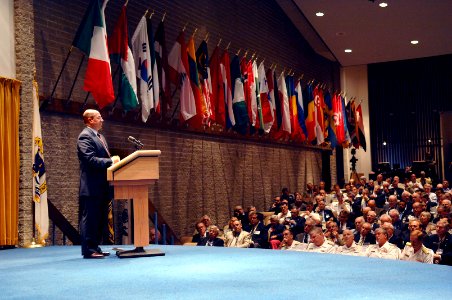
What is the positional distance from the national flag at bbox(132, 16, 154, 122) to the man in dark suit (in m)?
4.90

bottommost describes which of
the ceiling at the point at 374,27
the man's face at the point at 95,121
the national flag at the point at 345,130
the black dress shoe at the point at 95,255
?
the black dress shoe at the point at 95,255

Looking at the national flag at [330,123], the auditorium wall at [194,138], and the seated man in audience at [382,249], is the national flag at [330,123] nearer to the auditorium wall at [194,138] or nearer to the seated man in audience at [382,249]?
the auditorium wall at [194,138]

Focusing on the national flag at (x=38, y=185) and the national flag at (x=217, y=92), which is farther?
the national flag at (x=217, y=92)

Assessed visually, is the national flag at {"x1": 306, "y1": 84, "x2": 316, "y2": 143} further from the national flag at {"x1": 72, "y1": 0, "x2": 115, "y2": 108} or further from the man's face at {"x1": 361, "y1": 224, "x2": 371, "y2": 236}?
the national flag at {"x1": 72, "y1": 0, "x2": 115, "y2": 108}

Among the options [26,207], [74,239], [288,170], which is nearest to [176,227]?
[74,239]

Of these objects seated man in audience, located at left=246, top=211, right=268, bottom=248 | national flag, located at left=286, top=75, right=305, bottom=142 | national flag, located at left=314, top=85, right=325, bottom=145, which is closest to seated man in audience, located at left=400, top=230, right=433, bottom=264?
seated man in audience, located at left=246, top=211, right=268, bottom=248

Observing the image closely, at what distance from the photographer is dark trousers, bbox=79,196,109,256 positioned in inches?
216

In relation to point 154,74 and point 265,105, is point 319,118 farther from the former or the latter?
point 154,74

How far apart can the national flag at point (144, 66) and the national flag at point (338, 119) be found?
8935mm

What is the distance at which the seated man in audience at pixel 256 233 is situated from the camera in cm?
1099

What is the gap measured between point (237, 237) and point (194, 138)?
287 centimetres

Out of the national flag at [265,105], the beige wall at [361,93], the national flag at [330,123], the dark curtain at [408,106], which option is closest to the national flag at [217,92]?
the national flag at [265,105]

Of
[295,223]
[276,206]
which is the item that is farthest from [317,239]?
[276,206]

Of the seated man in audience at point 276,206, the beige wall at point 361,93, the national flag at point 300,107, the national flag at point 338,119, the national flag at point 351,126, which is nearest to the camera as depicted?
the seated man in audience at point 276,206
